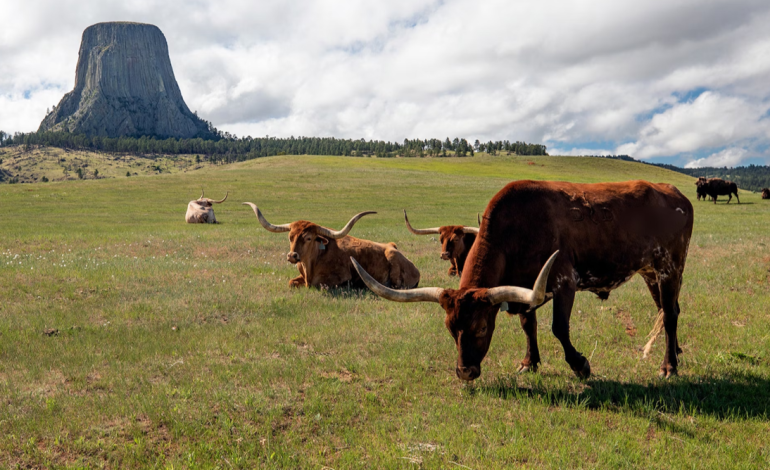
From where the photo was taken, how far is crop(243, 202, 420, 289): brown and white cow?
11820 mm

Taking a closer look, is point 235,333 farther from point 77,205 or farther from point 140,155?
point 140,155

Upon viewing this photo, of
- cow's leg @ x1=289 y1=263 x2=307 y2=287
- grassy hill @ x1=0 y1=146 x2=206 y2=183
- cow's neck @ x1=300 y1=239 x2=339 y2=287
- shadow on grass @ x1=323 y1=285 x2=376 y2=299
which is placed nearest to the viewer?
shadow on grass @ x1=323 y1=285 x2=376 y2=299

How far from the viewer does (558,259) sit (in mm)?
6184

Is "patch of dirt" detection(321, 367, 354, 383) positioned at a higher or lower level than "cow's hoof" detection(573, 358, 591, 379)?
lower

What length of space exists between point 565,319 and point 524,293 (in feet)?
3.42

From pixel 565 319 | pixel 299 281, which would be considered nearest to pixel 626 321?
pixel 565 319

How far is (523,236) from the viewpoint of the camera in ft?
20.5

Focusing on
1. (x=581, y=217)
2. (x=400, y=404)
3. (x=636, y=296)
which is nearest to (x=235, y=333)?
(x=400, y=404)

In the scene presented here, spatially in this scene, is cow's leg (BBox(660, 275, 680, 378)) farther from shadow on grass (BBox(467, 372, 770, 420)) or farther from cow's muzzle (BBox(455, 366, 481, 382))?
cow's muzzle (BBox(455, 366, 481, 382))

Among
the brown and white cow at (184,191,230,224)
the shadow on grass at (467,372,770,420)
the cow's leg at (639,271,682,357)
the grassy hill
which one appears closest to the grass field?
the shadow on grass at (467,372,770,420)

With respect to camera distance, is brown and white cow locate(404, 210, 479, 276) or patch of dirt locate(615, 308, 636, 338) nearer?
patch of dirt locate(615, 308, 636, 338)

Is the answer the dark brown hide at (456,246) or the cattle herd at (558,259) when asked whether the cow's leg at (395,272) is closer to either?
the dark brown hide at (456,246)

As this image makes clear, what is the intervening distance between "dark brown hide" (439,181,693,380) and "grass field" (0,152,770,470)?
0.70 metres

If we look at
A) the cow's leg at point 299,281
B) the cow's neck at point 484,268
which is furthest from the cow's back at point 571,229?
the cow's leg at point 299,281
